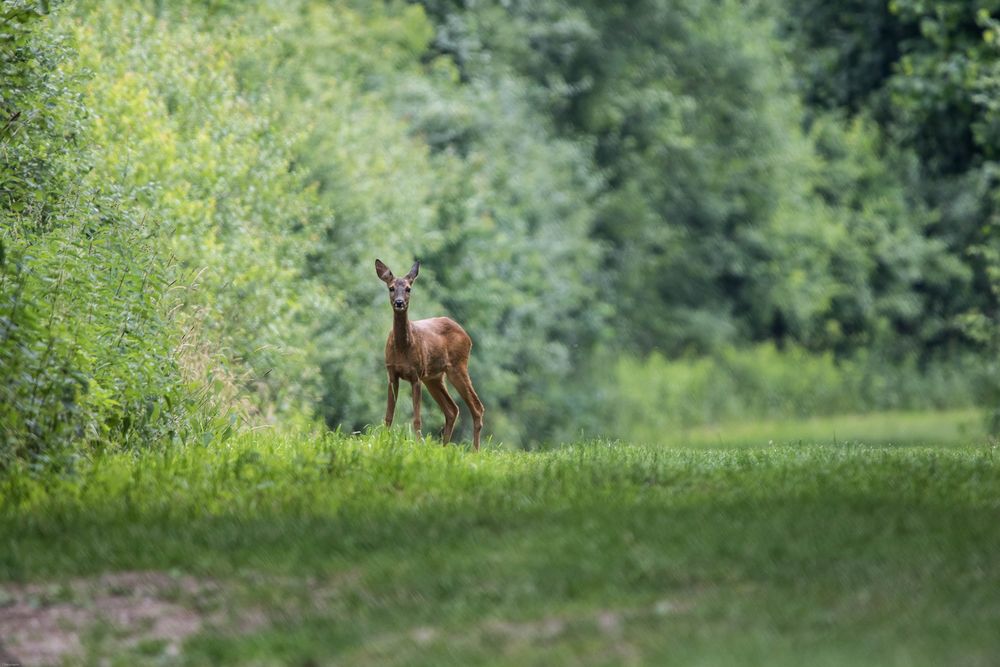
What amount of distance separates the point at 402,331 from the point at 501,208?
21.3m

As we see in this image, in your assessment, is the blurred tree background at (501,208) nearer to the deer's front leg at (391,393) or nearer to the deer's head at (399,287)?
the deer's front leg at (391,393)

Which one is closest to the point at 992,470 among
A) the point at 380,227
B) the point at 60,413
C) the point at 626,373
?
the point at 60,413

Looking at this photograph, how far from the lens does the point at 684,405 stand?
158 ft

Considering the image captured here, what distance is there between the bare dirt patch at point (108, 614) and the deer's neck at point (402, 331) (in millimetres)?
4651

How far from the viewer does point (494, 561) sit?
31.0 ft

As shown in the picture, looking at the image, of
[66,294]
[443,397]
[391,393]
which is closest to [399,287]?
[391,393]

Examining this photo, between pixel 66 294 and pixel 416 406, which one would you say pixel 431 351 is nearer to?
pixel 416 406

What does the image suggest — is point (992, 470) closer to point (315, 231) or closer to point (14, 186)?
point (14, 186)

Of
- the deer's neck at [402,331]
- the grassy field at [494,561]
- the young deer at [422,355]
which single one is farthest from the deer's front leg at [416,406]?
the grassy field at [494,561]

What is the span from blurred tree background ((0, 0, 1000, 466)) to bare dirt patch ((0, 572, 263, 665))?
320cm

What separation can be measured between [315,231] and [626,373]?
69.2 ft

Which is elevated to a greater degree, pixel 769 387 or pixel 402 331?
pixel 402 331

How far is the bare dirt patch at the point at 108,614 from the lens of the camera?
8359 millimetres

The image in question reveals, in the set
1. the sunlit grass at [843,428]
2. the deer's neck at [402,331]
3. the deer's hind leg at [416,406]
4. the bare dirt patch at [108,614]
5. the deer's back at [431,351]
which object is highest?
the deer's neck at [402,331]
